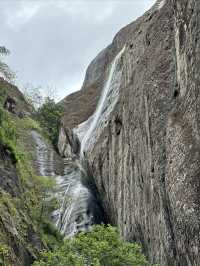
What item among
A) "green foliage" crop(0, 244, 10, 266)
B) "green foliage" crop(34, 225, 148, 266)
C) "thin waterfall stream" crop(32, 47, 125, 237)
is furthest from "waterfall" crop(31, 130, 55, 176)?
"green foliage" crop(34, 225, 148, 266)

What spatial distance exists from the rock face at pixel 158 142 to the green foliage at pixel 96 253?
4.54ft

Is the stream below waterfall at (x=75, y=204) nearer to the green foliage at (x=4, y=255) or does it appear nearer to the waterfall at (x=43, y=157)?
the waterfall at (x=43, y=157)

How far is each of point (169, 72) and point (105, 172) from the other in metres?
11.4

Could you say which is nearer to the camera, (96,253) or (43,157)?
(96,253)

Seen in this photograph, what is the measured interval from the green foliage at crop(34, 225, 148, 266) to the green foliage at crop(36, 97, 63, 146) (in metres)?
41.5

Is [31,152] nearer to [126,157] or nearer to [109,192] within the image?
[109,192]

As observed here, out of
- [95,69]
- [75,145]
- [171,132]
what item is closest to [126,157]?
[171,132]

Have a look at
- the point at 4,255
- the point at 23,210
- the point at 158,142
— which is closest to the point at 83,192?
the point at 23,210

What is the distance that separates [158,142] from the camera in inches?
891

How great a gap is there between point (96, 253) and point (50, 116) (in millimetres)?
45606

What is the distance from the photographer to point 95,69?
241ft

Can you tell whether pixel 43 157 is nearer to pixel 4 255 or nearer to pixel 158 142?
pixel 158 142

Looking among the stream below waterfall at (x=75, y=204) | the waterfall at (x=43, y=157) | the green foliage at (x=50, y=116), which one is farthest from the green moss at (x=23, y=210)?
the green foliage at (x=50, y=116)

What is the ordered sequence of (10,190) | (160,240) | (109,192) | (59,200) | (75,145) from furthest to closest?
(75,145)
(59,200)
(109,192)
(10,190)
(160,240)
